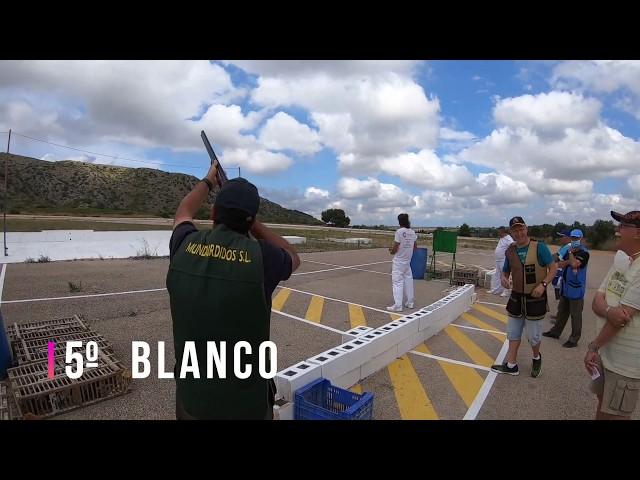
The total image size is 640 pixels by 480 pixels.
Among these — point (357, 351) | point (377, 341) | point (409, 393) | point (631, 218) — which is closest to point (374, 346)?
point (377, 341)

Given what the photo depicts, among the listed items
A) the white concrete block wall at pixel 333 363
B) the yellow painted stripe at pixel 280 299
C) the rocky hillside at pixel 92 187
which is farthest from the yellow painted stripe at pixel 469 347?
the rocky hillside at pixel 92 187

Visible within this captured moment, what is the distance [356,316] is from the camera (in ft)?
26.8

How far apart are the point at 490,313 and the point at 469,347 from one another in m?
3.02

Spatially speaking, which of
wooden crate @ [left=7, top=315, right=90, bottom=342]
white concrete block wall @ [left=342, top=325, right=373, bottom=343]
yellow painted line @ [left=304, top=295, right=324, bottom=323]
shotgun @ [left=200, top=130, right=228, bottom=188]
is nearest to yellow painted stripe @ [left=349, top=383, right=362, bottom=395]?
white concrete block wall @ [left=342, top=325, right=373, bottom=343]

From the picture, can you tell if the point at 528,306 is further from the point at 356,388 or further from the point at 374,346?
the point at 356,388

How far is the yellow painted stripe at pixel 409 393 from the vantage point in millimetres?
4066

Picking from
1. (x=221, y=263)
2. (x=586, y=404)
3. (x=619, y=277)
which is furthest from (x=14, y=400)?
(x=586, y=404)

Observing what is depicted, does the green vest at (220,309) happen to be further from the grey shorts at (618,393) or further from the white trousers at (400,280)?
the white trousers at (400,280)

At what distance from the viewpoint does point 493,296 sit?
11102 millimetres

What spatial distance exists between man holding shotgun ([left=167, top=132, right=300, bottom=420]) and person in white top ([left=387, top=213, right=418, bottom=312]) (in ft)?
21.1

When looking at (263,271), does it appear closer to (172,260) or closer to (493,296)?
(172,260)

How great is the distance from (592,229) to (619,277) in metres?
40.9

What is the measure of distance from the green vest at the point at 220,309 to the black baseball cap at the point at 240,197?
0.43 ft

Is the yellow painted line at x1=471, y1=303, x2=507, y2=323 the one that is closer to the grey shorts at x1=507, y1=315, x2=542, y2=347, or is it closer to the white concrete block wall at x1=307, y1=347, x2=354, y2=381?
the grey shorts at x1=507, y1=315, x2=542, y2=347
